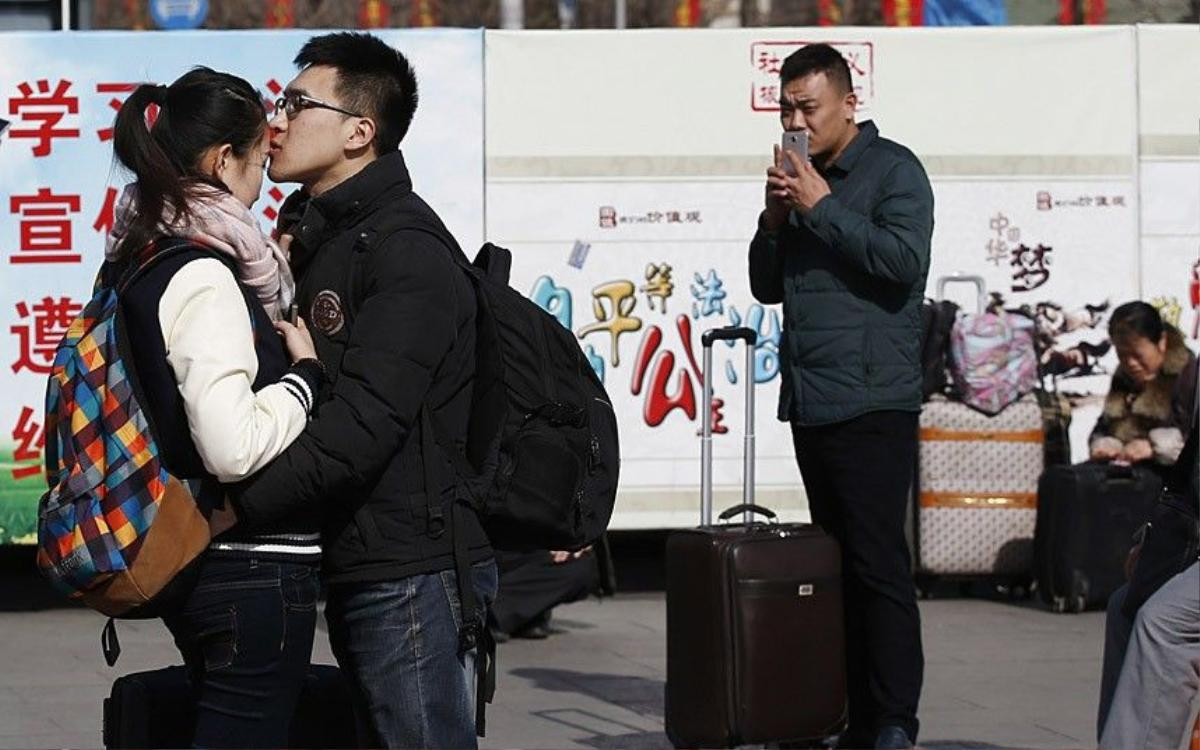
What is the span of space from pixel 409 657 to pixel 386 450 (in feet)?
A: 1.23

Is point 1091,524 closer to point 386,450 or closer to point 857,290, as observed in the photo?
point 857,290

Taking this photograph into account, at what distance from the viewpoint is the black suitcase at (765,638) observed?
6.13 metres

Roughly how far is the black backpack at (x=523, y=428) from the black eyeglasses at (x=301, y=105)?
0.78ft

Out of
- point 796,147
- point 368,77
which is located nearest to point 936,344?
point 796,147

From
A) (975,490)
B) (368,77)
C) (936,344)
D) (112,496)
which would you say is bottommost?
(975,490)

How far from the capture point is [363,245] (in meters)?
3.84

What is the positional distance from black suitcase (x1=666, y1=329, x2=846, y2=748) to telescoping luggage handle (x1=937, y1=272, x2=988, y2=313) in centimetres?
440

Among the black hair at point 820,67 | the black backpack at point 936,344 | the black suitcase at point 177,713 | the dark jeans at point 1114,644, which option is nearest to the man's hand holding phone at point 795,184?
the black hair at point 820,67

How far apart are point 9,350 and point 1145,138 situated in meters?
5.42

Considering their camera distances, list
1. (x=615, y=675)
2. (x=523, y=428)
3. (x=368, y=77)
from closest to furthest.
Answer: (x=523, y=428) → (x=368, y=77) → (x=615, y=675)

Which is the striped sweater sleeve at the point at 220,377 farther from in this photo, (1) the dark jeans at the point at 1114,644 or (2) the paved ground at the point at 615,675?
(2) the paved ground at the point at 615,675

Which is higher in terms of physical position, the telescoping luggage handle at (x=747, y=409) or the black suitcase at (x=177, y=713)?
the telescoping luggage handle at (x=747, y=409)

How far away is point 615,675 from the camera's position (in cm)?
845

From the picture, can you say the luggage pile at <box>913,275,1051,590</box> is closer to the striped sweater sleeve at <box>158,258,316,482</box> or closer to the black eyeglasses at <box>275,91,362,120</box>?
the black eyeglasses at <box>275,91,362,120</box>
